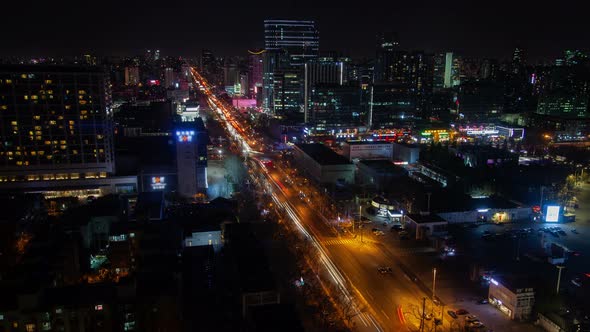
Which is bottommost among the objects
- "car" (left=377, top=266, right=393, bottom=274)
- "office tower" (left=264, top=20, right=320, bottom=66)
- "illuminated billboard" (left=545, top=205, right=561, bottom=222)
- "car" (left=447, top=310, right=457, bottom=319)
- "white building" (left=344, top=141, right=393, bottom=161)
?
"car" (left=447, top=310, right=457, bottom=319)

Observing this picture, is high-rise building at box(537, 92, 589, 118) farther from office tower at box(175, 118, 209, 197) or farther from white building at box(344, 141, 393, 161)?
office tower at box(175, 118, 209, 197)

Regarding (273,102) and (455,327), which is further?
(273,102)

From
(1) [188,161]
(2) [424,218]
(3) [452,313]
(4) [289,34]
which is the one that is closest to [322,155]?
(1) [188,161]

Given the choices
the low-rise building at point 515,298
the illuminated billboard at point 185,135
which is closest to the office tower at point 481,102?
the illuminated billboard at point 185,135

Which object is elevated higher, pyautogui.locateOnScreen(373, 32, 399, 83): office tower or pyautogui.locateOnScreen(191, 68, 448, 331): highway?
pyautogui.locateOnScreen(373, 32, 399, 83): office tower

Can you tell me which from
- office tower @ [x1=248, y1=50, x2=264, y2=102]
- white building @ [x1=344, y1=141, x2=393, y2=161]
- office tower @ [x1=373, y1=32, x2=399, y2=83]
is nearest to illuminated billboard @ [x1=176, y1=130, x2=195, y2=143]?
white building @ [x1=344, y1=141, x2=393, y2=161]

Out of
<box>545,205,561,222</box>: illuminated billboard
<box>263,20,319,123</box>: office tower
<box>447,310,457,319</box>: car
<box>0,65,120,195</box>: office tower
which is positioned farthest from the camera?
<box>263,20,319,123</box>: office tower

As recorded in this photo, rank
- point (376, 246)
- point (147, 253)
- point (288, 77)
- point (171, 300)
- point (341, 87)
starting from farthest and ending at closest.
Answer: point (288, 77) < point (341, 87) < point (376, 246) < point (147, 253) < point (171, 300)

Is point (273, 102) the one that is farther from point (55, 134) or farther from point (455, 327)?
point (455, 327)

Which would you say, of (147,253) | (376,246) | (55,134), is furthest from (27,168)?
(376,246)
